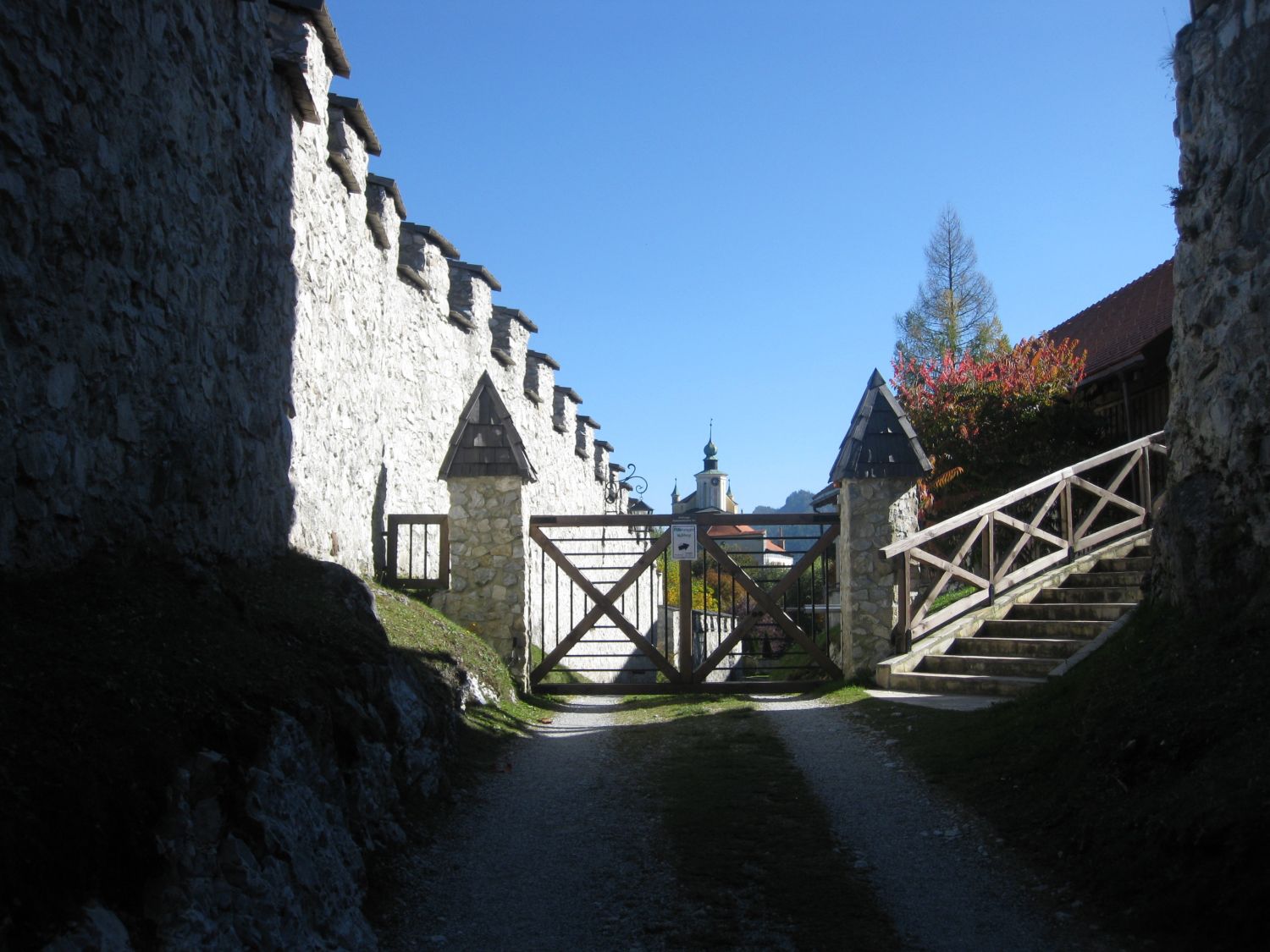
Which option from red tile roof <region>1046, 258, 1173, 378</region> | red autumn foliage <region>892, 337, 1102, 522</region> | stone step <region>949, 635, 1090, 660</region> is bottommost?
stone step <region>949, 635, 1090, 660</region>

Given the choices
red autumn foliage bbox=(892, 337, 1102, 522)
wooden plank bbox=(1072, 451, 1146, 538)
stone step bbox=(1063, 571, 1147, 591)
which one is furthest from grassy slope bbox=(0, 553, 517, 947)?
red autumn foliage bbox=(892, 337, 1102, 522)

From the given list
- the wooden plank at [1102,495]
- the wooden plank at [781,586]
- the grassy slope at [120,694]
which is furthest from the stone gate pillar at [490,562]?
the wooden plank at [1102,495]

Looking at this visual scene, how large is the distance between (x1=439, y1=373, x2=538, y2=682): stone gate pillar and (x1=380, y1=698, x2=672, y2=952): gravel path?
12.6 ft

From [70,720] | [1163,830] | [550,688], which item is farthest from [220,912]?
[550,688]

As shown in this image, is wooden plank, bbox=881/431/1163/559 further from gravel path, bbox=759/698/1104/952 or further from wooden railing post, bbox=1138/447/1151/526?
gravel path, bbox=759/698/1104/952

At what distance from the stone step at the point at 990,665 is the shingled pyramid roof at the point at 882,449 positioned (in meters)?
1.95

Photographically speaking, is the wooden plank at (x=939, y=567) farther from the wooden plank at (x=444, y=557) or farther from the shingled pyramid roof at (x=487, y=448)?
the wooden plank at (x=444, y=557)

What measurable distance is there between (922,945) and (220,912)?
8.83ft

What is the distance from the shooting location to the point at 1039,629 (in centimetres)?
1088

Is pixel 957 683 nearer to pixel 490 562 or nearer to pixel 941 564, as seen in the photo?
pixel 941 564

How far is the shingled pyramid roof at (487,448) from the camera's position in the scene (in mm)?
11602

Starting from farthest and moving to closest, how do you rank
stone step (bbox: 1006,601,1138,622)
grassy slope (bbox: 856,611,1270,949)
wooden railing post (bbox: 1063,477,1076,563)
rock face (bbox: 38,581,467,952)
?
wooden railing post (bbox: 1063,477,1076,563)
stone step (bbox: 1006,601,1138,622)
grassy slope (bbox: 856,611,1270,949)
rock face (bbox: 38,581,467,952)

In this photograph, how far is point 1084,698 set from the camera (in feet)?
22.1

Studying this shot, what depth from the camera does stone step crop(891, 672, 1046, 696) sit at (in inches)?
371
